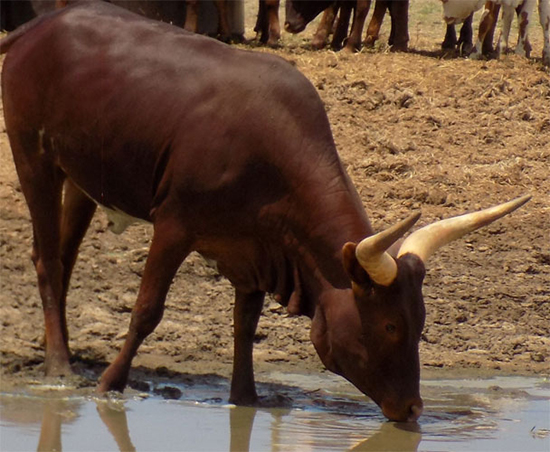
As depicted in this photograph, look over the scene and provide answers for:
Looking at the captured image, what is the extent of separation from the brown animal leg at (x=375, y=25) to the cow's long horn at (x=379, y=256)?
311 inches

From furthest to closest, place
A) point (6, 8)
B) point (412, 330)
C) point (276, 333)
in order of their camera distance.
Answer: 1. point (6, 8)
2. point (276, 333)
3. point (412, 330)

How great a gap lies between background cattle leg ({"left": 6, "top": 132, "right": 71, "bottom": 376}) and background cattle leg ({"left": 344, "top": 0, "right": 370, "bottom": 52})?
19.9 ft

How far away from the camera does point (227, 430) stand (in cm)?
613

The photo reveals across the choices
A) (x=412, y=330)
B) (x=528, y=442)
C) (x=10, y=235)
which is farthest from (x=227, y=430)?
(x=10, y=235)

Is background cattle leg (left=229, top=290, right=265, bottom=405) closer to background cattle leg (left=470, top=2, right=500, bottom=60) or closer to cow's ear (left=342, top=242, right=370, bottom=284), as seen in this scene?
cow's ear (left=342, top=242, right=370, bottom=284)

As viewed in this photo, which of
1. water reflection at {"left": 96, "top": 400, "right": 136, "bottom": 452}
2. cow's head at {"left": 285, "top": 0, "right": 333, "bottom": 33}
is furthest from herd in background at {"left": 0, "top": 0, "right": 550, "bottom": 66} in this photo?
water reflection at {"left": 96, "top": 400, "right": 136, "bottom": 452}

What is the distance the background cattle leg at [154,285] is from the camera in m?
6.39

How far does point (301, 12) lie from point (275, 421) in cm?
877

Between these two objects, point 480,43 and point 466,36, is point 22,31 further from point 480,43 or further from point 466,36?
point 466,36

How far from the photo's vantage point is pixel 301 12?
14.5 meters

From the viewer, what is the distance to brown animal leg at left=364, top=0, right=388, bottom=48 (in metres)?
13.6

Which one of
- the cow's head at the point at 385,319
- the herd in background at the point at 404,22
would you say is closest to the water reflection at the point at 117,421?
the cow's head at the point at 385,319

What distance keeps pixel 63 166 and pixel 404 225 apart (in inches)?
88.9

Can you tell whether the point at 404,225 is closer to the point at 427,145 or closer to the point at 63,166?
the point at 63,166
